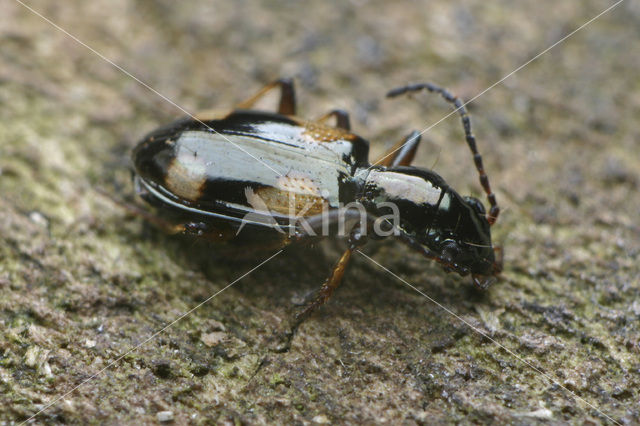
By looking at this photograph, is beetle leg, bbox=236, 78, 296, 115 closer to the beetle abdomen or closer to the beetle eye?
the beetle abdomen

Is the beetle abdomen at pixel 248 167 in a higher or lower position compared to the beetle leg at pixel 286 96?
lower

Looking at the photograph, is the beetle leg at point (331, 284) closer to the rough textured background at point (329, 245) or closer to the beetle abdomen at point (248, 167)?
the rough textured background at point (329, 245)

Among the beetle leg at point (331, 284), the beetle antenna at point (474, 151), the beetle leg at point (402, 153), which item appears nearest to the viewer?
the beetle leg at point (331, 284)

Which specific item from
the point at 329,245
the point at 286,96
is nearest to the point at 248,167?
the point at 329,245

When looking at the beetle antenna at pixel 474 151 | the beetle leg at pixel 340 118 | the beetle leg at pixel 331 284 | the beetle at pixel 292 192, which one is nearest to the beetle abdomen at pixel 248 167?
the beetle at pixel 292 192

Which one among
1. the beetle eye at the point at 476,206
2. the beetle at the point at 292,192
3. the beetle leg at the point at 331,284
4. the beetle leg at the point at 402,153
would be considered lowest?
the beetle leg at the point at 331,284

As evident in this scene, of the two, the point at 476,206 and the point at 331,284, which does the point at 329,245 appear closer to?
the point at 331,284

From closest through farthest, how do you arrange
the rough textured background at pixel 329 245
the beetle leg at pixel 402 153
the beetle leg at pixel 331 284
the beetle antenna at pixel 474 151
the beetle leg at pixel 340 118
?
the rough textured background at pixel 329 245 → the beetle leg at pixel 331 284 → the beetle antenna at pixel 474 151 → the beetle leg at pixel 402 153 → the beetle leg at pixel 340 118
